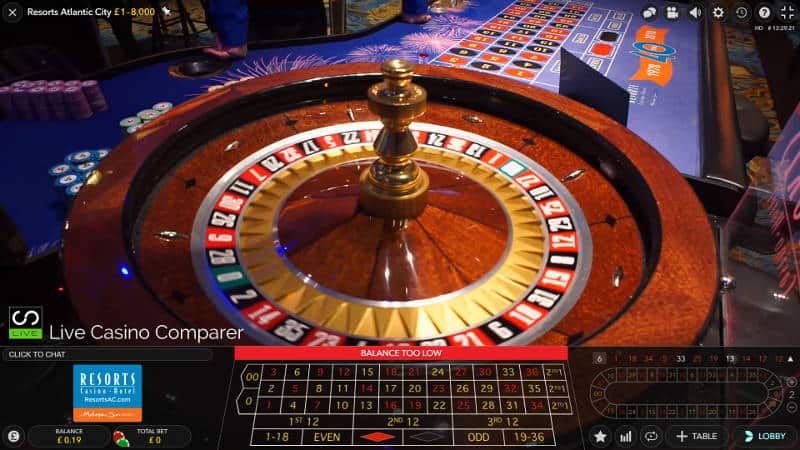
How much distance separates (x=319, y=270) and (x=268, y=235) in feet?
0.66

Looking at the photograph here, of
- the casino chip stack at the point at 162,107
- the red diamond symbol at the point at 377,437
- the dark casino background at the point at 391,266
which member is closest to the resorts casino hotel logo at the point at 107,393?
the dark casino background at the point at 391,266

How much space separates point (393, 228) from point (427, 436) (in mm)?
571

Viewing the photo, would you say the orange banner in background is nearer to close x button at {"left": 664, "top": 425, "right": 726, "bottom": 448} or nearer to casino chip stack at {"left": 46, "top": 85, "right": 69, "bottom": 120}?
close x button at {"left": 664, "top": 425, "right": 726, "bottom": 448}

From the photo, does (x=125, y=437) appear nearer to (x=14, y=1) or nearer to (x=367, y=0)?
(x=14, y=1)

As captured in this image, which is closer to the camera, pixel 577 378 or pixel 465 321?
pixel 577 378

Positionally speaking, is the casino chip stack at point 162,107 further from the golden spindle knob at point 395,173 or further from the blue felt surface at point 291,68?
the golden spindle knob at point 395,173

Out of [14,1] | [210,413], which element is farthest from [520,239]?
[14,1]

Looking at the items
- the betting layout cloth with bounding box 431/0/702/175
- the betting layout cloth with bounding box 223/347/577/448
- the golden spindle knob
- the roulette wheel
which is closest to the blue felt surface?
the betting layout cloth with bounding box 431/0/702/175

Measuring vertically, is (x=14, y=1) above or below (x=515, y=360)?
above

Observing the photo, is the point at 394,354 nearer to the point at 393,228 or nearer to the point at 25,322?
the point at 393,228

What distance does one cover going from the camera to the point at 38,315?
111 centimetres

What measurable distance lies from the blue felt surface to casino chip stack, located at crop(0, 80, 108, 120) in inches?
1.4

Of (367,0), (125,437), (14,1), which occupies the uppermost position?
(14,1)

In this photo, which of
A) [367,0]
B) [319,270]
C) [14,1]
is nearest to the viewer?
[319,270]
